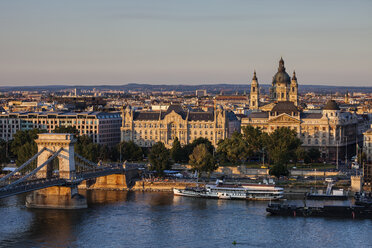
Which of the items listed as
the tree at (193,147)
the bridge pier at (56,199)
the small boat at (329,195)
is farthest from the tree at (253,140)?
the bridge pier at (56,199)

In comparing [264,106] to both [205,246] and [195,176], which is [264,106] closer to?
[195,176]

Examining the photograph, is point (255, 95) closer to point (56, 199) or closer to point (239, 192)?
point (239, 192)

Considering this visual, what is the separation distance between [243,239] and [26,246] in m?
11.5

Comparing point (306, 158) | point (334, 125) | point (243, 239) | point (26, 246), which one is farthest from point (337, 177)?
point (26, 246)

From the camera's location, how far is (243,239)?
46.3 metres

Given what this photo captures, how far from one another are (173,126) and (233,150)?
1529cm

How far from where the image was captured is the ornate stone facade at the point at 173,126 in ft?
290

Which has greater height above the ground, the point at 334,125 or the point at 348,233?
the point at 334,125

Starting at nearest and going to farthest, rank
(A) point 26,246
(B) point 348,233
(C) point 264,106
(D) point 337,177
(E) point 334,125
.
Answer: (A) point 26,246
(B) point 348,233
(D) point 337,177
(E) point 334,125
(C) point 264,106

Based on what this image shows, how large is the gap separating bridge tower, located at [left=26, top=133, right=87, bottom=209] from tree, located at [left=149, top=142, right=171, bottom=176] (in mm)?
14008

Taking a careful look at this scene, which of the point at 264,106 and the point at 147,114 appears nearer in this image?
the point at 147,114

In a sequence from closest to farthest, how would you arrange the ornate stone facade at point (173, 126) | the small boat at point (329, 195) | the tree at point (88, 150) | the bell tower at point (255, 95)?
the small boat at point (329, 195) < the tree at point (88, 150) < the ornate stone facade at point (173, 126) < the bell tower at point (255, 95)

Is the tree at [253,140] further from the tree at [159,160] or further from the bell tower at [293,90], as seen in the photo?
the bell tower at [293,90]

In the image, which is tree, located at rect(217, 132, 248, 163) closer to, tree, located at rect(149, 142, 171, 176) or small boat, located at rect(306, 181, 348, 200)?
tree, located at rect(149, 142, 171, 176)
